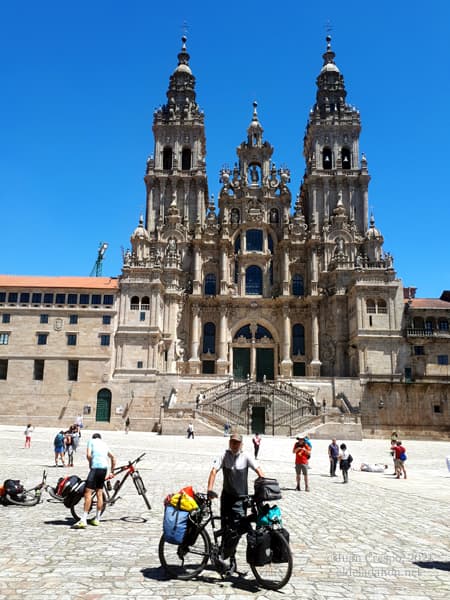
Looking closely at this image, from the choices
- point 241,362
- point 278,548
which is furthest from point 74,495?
point 241,362

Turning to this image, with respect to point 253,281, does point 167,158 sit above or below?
above

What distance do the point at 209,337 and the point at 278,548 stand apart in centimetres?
5087

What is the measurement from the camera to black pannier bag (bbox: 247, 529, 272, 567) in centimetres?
686

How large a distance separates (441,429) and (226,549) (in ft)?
142

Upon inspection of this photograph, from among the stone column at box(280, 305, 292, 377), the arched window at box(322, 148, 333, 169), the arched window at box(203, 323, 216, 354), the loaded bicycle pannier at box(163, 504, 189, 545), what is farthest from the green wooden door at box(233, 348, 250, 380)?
the loaded bicycle pannier at box(163, 504, 189, 545)

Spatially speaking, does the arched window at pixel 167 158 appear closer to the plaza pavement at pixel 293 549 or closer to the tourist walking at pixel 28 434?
the tourist walking at pixel 28 434

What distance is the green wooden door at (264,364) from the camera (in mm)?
56781

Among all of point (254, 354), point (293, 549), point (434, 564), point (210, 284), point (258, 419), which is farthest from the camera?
point (210, 284)

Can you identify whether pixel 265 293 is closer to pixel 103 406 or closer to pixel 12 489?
pixel 103 406

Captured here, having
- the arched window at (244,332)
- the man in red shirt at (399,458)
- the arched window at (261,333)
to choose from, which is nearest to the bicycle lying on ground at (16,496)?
the man in red shirt at (399,458)

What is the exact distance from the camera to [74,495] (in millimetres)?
10359

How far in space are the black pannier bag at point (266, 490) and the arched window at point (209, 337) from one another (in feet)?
164

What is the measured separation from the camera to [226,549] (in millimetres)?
7359

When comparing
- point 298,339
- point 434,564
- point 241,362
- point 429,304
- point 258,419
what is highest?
point 429,304
